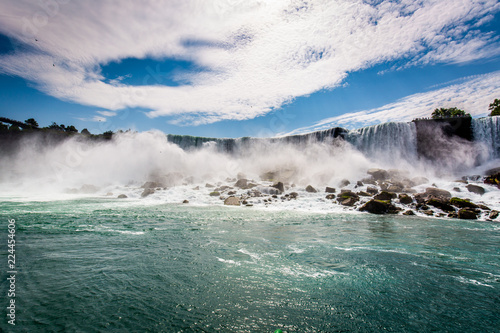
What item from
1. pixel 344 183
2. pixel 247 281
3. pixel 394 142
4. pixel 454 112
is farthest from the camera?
pixel 454 112

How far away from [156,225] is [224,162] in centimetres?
3113

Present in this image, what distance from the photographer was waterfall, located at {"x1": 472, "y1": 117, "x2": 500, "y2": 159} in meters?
28.2

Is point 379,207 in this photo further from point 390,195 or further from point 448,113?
point 448,113

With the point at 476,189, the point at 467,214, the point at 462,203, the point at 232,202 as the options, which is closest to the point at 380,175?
the point at 476,189

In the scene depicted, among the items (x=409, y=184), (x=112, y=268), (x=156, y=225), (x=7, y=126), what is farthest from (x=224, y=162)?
(x=7, y=126)

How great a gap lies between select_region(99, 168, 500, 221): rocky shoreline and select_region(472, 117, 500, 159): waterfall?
4.58m

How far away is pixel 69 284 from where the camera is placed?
4633 mm

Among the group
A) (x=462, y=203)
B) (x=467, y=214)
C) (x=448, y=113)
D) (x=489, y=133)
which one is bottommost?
(x=467, y=214)

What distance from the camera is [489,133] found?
94.4ft

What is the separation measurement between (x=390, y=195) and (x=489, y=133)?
21356 mm

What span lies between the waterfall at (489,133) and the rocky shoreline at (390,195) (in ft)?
15.0

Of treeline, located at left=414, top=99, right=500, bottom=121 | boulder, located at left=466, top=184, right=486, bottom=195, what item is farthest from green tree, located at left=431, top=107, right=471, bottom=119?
boulder, located at left=466, top=184, right=486, bottom=195

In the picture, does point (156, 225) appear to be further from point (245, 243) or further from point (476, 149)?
point (476, 149)

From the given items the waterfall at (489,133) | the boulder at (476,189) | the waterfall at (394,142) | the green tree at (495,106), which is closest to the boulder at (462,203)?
the boulder at (476,189)
